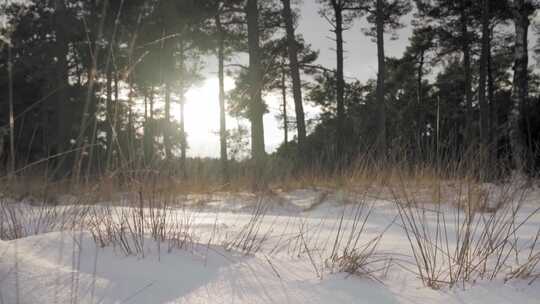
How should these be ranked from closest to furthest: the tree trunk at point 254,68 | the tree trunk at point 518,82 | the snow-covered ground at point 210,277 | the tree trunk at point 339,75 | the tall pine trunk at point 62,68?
the snow-covered ground at point 210,277
the tree trunk at point 518,82
the tree trunk at point 254,68
the tall pine trunk at point 62,68
the tree trunk at point 339,75

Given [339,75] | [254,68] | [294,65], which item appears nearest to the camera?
[254,68]

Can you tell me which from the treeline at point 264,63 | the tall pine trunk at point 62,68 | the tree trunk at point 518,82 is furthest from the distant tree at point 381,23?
the tall pine trunk at point 62,68

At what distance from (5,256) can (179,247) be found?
0.59m

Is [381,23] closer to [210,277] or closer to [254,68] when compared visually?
[254,68]

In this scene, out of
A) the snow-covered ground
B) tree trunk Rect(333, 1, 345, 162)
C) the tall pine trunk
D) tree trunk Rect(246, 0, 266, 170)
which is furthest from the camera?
tree trunk Rect(333, 1, 345, 162)

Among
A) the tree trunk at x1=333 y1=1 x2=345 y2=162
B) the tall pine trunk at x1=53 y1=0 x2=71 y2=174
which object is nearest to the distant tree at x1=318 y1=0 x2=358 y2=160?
the tree trunk at x1=333 y1=1 x2=345 y2=162

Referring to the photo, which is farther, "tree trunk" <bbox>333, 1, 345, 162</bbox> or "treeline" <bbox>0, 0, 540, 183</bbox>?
"tree trunk" <bbox>333, 1, 345, 162</bbox>

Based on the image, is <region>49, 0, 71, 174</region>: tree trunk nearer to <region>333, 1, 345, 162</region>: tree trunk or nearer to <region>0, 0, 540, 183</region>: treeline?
<region>0, 0, 540, 183</region>: treeline

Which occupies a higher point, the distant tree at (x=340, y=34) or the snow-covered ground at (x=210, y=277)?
the distant tree at (x=340, y=34)

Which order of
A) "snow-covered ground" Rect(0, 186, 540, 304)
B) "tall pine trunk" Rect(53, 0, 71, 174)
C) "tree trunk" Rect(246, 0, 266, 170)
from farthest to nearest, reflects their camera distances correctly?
"tall pine trunk" Rect(53, 0, 71, 174) < "tree trunk" Rect(246, 0, 266, 170) < "snow-covered ground" Rect(0, 186, 540, 304)

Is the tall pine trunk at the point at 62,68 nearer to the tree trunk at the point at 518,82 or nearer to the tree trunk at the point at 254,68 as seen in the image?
the tree trunk at the point at 254,68

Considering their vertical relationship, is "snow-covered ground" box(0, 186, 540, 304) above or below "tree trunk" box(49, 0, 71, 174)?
below

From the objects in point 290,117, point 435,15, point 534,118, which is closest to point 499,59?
Result: point 435,15

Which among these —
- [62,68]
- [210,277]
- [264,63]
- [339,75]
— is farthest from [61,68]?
[210,277]
